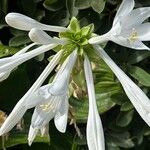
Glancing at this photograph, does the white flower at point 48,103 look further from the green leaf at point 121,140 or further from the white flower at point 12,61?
the green leaf at point 121,140

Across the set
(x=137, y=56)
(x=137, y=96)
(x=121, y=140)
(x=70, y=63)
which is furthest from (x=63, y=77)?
(x=121, y=140)

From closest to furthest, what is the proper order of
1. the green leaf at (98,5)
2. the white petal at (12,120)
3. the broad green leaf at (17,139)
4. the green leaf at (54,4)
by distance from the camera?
1. the white petal at (12,120)
2. the green leaf at (98,5)
3. the green leaf at (54,4)
4. the broad green leaf at (17,139)

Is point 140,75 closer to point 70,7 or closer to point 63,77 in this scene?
point 70,7

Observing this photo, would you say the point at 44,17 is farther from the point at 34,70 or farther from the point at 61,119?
the point at 61,119

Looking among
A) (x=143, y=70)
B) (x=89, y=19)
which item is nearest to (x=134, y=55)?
(x=143, y=70)

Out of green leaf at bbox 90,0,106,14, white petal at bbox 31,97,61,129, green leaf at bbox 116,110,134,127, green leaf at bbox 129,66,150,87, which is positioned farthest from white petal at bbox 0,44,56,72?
green leaf at bbox 116,110,134,127

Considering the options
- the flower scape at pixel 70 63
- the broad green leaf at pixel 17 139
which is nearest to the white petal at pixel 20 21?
the flower scape at pixel 70 63
